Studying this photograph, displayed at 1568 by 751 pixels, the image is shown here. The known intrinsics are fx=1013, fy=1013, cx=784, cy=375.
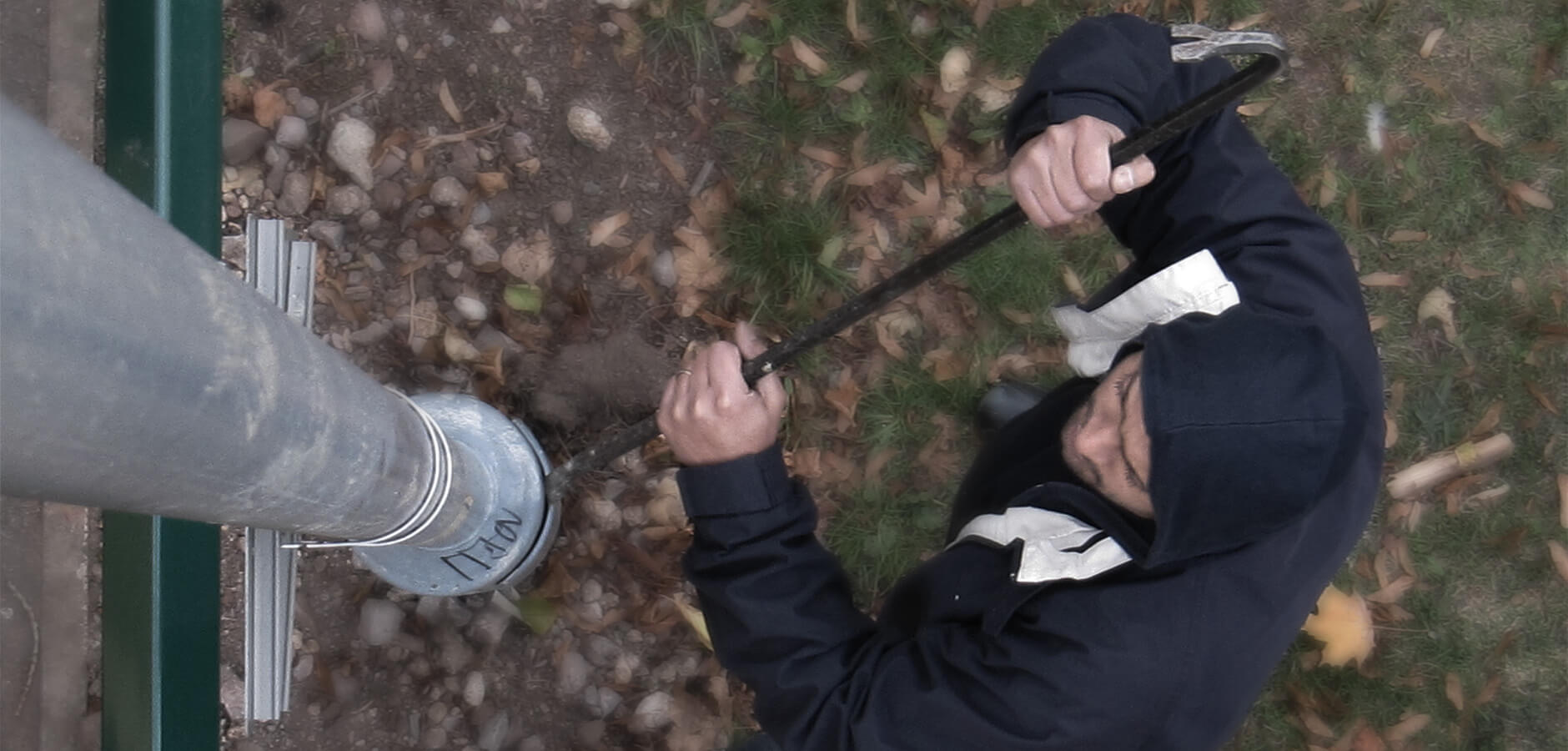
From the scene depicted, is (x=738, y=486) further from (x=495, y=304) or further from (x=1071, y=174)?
(x=495, y=304)

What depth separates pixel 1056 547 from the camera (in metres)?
1.75

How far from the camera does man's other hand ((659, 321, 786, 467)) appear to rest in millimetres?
1852

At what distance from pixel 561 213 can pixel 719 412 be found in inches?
41.5

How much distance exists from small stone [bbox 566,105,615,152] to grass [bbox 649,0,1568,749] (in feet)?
0.98

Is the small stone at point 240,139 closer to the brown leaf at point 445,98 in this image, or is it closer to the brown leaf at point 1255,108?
the brown leaf at point 445,98

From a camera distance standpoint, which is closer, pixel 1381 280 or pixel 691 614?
pixel 691 614

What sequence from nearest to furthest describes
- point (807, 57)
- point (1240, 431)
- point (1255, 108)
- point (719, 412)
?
1. point (1240, 431)
2. point (719, 412)
3. point (807, 57)
4. point (1255, 108)

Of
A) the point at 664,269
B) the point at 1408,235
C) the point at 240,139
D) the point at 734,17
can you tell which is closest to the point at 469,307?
the point at 664,269

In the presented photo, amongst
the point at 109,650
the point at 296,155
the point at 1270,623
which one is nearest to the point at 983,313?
the point at 1270,623

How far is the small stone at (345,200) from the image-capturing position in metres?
2.47

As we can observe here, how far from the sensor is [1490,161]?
3.36 meters

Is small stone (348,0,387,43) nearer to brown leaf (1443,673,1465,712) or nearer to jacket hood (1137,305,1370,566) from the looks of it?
jacket hood (1137,305,1370,566)

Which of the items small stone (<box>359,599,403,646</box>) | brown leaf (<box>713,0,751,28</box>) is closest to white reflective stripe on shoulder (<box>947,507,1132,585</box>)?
small stone (<box>359,599,403,646</box>)

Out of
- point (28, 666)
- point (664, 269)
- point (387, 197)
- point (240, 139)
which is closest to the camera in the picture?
point (28, 666)
